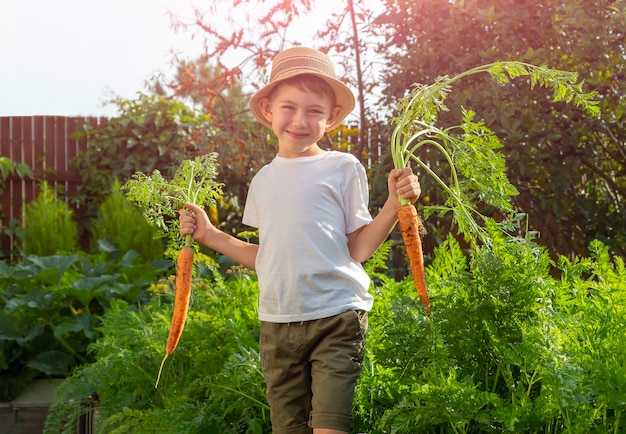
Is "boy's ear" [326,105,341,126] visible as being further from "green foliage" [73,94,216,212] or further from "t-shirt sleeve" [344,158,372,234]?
"green foliage" [73,94,216,212]

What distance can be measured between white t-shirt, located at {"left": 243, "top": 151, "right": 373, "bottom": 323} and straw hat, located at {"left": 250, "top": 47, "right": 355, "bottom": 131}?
0.63 feet

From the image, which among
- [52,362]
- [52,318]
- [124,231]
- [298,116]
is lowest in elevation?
[52,362]

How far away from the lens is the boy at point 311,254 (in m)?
2.40

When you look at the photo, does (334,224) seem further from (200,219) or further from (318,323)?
(200,219)

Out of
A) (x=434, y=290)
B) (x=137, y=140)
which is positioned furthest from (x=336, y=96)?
(x=137, y=140)

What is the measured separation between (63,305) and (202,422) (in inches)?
102

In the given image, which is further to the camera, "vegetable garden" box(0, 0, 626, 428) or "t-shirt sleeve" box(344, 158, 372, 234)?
"t-shirt sleeve" box(344, 158, 372, 234)

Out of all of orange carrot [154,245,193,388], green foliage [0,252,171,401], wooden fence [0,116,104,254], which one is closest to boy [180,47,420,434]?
orange carrot [154,245,193,388]

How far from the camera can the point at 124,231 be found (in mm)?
7215

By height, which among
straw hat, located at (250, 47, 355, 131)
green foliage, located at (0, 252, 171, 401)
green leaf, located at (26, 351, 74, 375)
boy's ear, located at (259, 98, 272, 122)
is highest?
straw hat, located at (250, 47, 355, 131)

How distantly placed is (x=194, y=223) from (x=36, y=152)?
811cm

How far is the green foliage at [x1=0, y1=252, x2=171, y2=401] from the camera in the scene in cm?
512

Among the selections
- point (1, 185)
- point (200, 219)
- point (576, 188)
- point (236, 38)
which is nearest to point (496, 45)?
point (576, 188)

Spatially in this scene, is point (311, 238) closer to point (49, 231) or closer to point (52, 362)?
point (52, 362)
